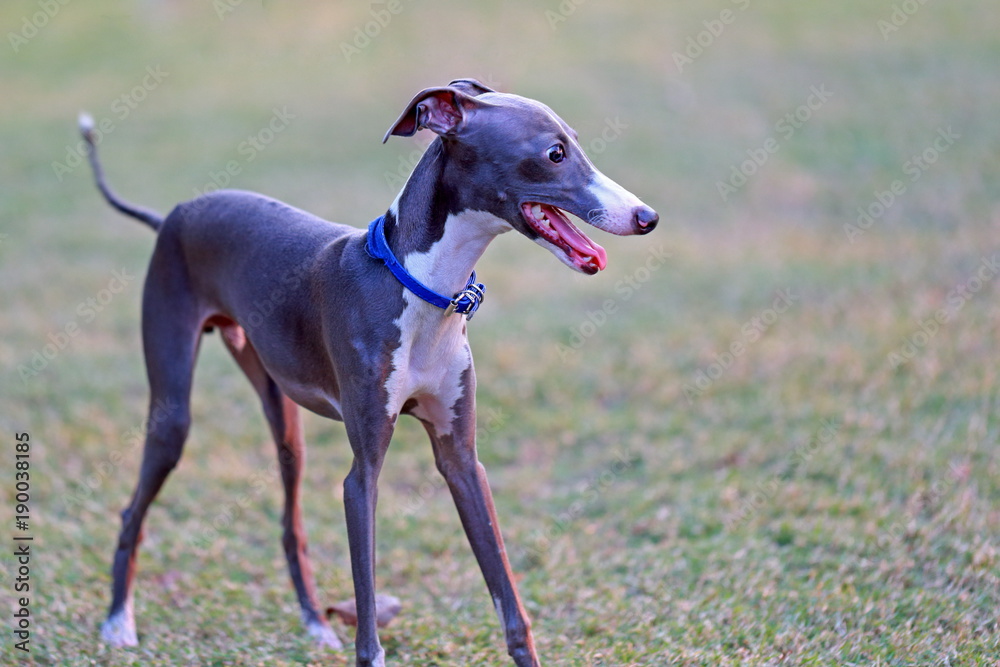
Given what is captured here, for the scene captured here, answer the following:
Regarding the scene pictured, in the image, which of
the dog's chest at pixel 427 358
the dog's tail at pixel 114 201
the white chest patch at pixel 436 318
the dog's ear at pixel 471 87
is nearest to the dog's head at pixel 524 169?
the white chest patch at pixel 436 318

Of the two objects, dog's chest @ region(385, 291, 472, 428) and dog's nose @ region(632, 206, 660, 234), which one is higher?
dog's nose @ region(632, 206, 660, 234)

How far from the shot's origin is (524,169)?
3119 mm

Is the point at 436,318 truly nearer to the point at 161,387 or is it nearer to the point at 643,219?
the point at 643,219

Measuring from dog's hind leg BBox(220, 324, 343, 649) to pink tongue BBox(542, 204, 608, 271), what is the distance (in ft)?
5.85

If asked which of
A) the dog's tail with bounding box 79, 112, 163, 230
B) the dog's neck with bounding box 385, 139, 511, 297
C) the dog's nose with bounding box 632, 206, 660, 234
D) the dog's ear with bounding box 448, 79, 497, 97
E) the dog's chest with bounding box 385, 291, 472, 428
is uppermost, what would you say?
the dog's nose with bounding box 632, 206, 660, 234

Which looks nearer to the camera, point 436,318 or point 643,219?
point 643,219

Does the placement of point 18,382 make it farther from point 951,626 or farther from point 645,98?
point 645,98

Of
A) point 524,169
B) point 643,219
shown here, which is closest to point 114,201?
point 524,169

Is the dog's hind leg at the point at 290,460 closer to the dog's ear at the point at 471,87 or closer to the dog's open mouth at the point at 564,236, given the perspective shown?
the dog's ear at the point at 471,87

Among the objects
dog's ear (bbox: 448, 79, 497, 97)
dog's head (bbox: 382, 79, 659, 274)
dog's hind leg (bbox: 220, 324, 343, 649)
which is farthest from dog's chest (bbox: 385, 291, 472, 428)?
dog's hind leg (bbox: 220, 324, 343, 649)

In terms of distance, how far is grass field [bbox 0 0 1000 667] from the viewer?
14.8 feet

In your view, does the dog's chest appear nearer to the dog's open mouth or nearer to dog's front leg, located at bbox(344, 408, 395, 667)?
dog's front leg, located at bbox(344, 408, 395, 667)

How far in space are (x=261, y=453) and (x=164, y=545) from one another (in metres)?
1.25

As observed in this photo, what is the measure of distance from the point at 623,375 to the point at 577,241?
4.41 metres
